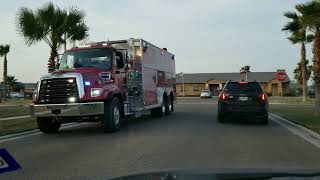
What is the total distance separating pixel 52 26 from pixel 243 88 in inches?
541

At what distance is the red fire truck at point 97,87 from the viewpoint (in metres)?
15.2

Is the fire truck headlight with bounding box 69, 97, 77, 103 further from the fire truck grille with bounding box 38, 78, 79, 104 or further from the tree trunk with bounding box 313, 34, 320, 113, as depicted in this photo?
the tree trunk with bounding box 313, 34, 320, 113

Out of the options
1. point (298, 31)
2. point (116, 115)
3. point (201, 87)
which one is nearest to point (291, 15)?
point (298, 31)

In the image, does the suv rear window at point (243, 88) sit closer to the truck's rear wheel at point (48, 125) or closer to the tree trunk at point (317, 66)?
the tree trunk at point (317, 66)

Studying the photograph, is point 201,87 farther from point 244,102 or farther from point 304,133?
point 304,133

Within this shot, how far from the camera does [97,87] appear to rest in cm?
1540

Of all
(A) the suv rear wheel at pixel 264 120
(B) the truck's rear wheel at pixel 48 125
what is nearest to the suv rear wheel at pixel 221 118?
(A) the suv rear wheel at pixel 264 120

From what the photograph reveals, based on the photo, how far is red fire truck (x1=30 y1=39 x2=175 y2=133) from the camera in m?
15.2

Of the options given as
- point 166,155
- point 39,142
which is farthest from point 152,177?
point 39,142

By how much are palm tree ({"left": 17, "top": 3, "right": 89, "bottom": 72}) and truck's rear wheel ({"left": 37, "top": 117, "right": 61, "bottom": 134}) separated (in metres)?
12.4

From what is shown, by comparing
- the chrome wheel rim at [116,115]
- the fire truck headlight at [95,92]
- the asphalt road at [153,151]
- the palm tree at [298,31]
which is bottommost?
the asphalt road at [153,151]

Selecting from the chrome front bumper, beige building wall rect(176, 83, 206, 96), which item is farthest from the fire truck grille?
beige building wall rect(176, 83, 206, 96)

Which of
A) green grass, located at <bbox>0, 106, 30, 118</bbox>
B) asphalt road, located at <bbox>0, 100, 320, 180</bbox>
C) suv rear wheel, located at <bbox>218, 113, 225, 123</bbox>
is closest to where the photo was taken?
asphalt road, located at <bbox>0, 100, 320, 180</bbox>

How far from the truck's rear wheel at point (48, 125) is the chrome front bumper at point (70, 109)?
82cm
